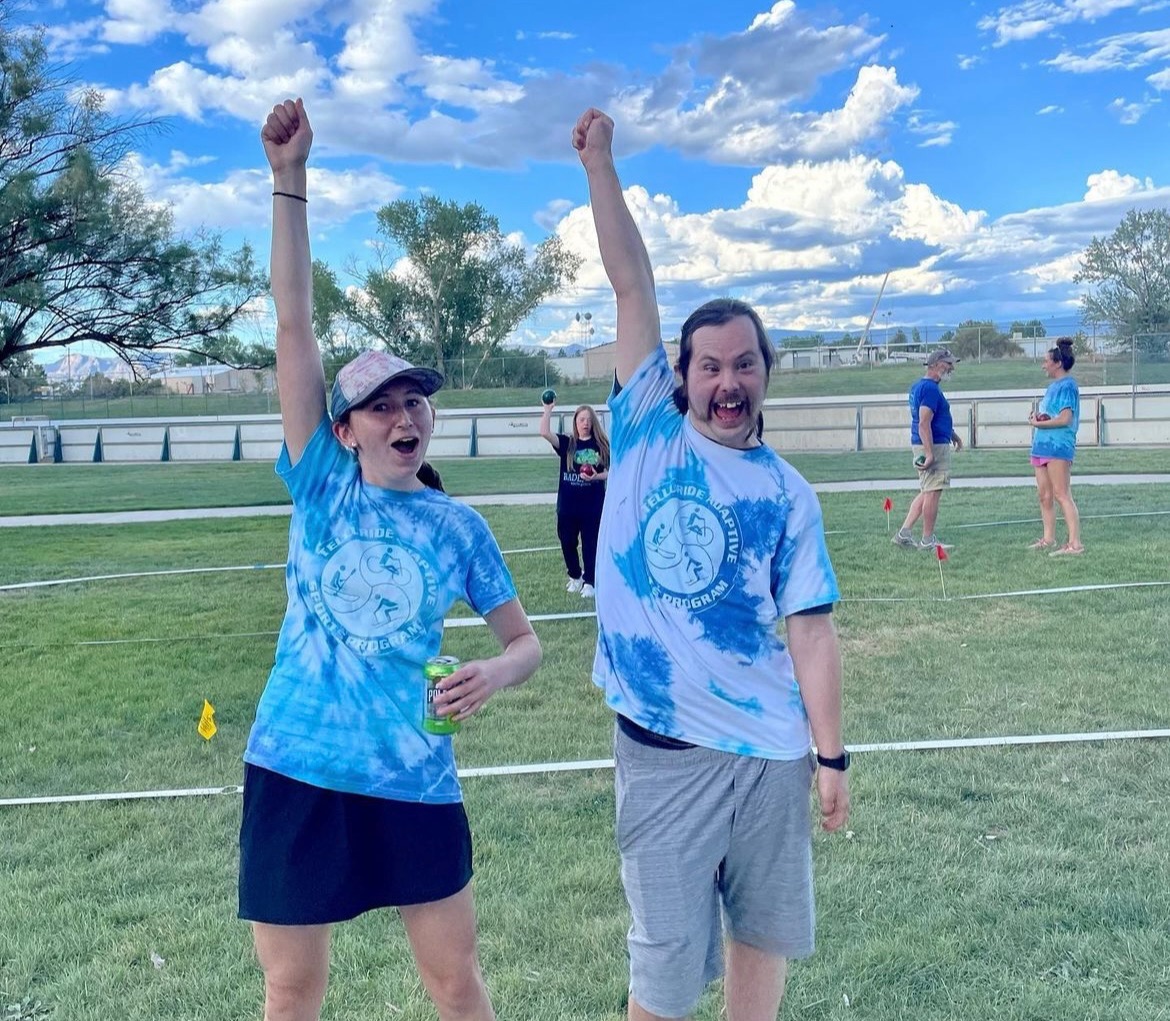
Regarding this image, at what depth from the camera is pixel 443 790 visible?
226 centimetres

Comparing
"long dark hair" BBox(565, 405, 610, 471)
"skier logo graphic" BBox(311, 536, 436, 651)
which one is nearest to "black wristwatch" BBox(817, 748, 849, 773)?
"skier logo graphic" BBox(311, 536, 436, 651)

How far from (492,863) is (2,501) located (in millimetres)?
18315

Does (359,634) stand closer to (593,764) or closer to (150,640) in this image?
(593,764)

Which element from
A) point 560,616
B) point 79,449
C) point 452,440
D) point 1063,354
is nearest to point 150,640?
point 560,616

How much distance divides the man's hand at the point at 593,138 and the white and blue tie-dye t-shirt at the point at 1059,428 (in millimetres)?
7730

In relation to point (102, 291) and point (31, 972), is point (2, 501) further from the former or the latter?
point (31, 972)

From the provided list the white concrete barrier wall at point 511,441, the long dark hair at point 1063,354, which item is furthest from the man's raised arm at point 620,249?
the white concrete barrier wall at point 511,441

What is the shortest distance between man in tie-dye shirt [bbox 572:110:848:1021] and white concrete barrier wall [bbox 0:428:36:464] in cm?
3167

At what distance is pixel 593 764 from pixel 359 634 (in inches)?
104

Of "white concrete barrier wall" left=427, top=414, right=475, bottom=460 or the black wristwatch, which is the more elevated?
"white concrete barrier wall" left=427, top=414, right=475, bottom=460

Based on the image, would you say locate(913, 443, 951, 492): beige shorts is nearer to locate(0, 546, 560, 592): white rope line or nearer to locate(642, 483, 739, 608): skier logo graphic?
locate(0, 546, 560, 592): white rope line

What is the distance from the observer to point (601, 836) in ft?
13.1

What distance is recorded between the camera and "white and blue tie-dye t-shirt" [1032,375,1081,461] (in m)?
9.30

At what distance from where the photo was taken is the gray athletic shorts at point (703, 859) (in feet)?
7.36
